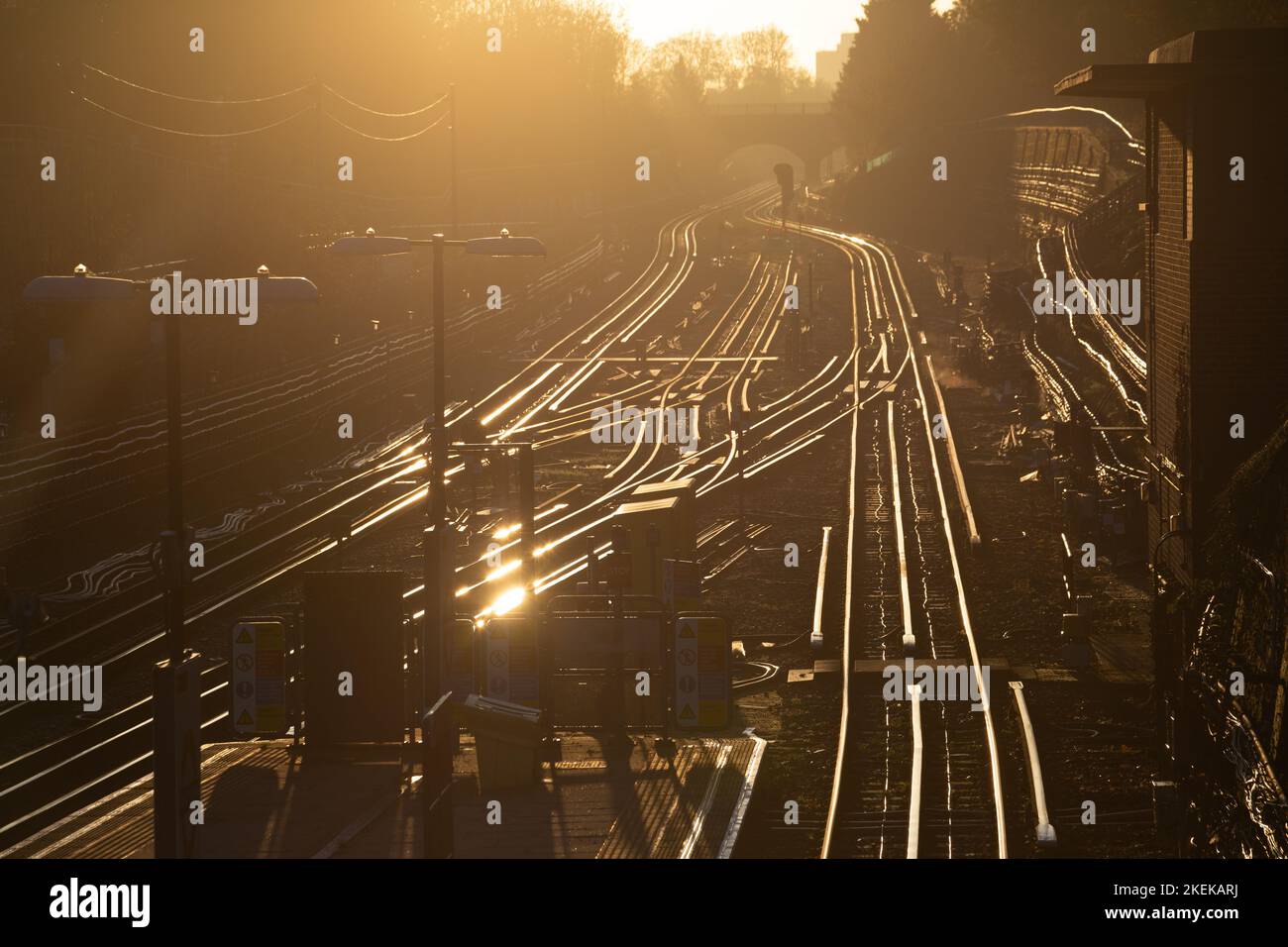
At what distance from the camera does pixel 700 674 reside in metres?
14.7

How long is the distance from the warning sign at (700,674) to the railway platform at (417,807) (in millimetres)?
319

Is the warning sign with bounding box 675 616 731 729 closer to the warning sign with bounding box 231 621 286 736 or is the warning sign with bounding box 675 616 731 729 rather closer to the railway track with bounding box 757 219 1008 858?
the railway track with bounding box 757 219 1008 858

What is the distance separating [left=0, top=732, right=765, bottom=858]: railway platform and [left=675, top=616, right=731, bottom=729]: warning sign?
0.32 metres

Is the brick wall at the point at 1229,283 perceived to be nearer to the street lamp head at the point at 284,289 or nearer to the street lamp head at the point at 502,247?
the street lamp head at the point at 502,247

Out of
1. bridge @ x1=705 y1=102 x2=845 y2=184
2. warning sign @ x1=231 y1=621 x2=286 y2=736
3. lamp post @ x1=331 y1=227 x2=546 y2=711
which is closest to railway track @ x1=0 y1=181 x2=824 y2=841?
warning sign @ x1=231 y1=621 x2=286 y2=736

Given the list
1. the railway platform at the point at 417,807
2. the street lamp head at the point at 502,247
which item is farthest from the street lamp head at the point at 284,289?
the railway platform at the point at 417,807

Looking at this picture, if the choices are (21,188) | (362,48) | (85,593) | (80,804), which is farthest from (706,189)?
(80,804)

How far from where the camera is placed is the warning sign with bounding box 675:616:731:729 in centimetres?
1449

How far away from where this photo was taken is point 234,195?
4478 centimetres

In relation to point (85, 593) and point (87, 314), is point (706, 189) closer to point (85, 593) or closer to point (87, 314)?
point (87, 314)

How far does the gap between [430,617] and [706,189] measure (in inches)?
4054

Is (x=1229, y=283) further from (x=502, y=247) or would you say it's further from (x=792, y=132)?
(x=792, y=132)

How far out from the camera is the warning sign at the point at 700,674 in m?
14.5

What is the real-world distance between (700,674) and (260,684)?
4.19 meters
